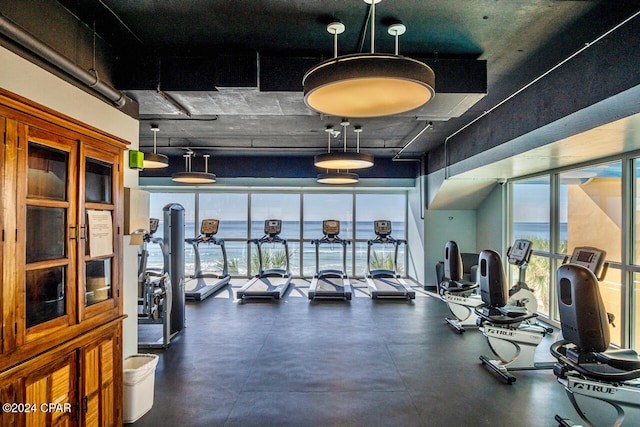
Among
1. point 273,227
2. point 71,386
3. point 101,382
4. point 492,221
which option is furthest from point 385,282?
point 71,386

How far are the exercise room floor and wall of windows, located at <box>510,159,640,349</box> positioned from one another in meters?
1.08

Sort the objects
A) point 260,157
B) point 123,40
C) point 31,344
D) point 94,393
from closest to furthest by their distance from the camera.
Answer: point 31,344 < point 94,393 < point 123,40 < point 260,157

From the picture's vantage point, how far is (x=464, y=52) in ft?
11.7

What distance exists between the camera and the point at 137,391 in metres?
3.19

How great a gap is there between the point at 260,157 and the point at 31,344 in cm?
785

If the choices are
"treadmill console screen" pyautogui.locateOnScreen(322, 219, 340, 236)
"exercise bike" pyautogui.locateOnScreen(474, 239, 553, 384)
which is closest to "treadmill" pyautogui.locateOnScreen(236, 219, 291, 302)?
"treadmill console screen" pyautogui.locateOnScreen(322, 219, 340, 236)

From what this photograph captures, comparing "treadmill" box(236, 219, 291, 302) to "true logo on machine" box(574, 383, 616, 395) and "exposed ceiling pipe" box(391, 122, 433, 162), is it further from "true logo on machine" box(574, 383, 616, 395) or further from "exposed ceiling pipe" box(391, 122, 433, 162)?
"true logo on machine" box(574, 383, 616, 395)

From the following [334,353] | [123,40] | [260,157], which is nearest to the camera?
[123,40]

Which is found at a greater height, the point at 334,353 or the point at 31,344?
the point at 31,344

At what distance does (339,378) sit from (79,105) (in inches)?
144

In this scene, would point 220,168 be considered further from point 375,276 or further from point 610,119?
point 610,119

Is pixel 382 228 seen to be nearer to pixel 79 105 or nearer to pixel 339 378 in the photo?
pixel 339 378

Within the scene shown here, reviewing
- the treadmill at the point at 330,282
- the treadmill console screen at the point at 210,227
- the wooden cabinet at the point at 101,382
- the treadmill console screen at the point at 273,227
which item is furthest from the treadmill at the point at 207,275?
the wooden cabinet at the point at 101,382

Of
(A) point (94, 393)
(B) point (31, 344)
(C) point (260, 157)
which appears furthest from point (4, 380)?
(C) point (260, 157)
